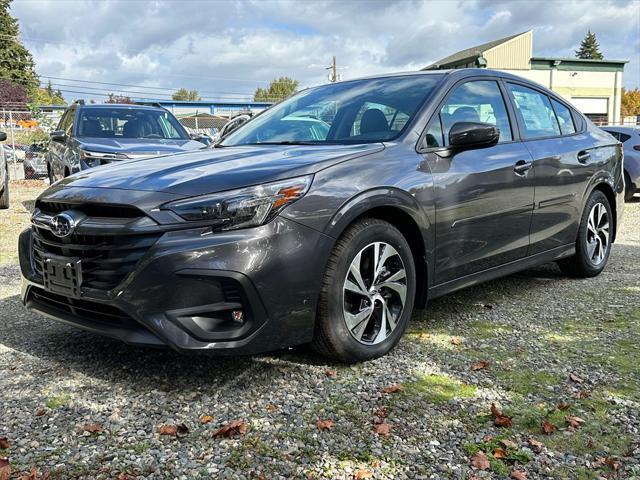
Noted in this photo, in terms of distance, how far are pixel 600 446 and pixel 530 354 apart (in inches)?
41.3

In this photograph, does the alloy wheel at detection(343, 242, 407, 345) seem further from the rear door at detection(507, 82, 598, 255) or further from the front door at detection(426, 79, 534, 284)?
the rear door at detection(507, 82, 598, 255)

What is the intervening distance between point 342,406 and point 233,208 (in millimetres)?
1049

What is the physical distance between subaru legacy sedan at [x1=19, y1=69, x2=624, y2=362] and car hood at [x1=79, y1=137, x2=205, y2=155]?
3.34 m

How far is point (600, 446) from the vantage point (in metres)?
2.51

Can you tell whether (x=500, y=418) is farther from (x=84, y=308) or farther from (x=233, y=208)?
(x=84, y=308)

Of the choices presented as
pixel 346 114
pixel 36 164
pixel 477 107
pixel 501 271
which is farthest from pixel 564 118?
pixel 36 164

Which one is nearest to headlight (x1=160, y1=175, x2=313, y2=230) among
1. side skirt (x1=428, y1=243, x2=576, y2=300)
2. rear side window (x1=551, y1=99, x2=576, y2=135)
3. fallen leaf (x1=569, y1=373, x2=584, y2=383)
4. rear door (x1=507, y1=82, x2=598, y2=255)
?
side skirt (x1=428, y1=243, x2=576, y2=300)

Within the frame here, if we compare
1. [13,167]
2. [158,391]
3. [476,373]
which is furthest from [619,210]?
[13,167]

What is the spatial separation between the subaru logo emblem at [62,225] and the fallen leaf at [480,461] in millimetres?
2103

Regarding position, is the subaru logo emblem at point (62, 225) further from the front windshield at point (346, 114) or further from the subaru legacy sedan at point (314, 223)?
the front windshield at point (346, 114)

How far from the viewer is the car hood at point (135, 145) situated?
7656mm

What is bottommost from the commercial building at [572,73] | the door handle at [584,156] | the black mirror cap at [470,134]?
the door handle at [584,156]

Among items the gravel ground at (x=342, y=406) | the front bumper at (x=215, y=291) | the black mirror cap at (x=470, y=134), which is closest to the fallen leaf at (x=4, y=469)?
the gravel ground at (x=342, y=406)

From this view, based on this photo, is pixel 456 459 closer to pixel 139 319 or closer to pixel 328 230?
pixel 328 230
